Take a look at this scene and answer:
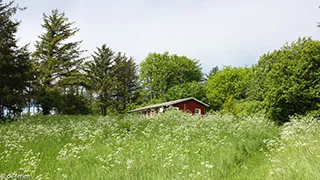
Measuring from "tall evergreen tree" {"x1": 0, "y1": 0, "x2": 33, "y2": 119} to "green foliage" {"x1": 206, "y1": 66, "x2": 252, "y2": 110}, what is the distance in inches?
1215

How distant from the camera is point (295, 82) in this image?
15023 millimetres

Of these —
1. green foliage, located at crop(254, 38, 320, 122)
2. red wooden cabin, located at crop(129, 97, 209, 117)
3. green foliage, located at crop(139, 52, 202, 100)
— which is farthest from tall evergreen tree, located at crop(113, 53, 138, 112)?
green foliage, located at crop(254, 38, 320, 122)

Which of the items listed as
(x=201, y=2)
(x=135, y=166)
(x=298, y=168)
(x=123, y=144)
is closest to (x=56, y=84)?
(x=201, y=2)

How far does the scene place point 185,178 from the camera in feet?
12.9

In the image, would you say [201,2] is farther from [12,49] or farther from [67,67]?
[67,67]

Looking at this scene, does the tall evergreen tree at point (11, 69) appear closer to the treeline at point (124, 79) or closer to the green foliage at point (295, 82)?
the treeline at point (124, 79)

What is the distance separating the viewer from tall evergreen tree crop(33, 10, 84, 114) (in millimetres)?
27781

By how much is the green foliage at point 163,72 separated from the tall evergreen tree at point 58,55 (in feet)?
56.3

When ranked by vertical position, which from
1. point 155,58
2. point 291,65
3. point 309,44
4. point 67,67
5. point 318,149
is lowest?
point 318,149

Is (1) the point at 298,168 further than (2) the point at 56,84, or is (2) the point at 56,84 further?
(2) the point at 56,84

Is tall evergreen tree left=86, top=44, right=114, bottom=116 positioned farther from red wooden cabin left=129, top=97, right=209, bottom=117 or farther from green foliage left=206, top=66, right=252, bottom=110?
green foliage left=206, top=66, right=252, bottom=110

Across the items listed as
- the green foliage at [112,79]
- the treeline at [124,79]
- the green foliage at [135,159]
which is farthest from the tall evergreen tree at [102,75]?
the green foliage at [135,159]

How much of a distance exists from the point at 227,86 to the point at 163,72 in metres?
12.3

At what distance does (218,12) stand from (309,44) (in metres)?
7.85
